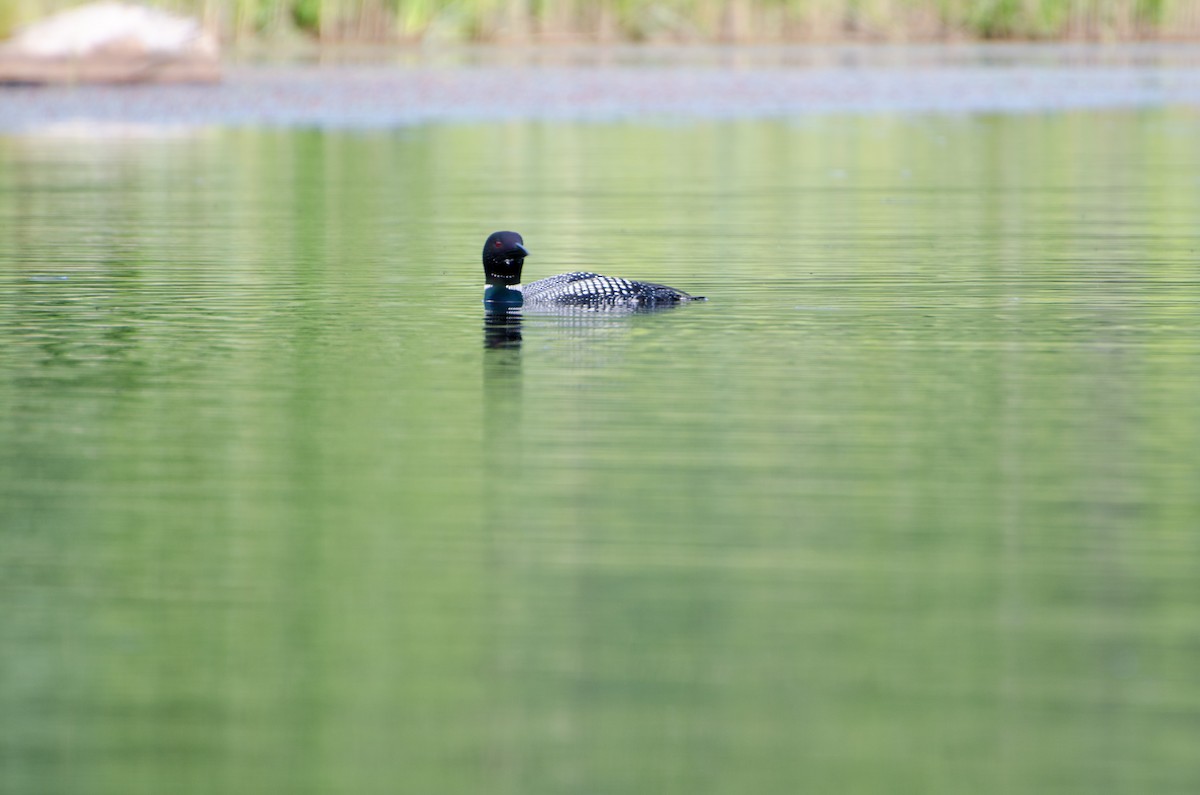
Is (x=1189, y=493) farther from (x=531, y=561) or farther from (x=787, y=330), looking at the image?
(x=787, y=330)

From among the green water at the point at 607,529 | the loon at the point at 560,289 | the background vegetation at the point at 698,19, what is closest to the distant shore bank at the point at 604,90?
the background vegetation at the point at 698,19

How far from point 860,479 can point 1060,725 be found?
2602 millimetres

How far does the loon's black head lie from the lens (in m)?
12.5

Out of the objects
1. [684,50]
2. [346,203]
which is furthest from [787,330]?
[684,50]

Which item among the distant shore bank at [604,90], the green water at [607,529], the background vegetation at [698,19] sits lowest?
the green water at [607,529]

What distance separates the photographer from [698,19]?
5288cm

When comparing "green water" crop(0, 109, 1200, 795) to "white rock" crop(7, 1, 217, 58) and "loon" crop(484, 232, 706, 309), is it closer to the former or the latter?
"loon" crop(484, 232, 706, 309)

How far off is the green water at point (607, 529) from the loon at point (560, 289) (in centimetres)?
25

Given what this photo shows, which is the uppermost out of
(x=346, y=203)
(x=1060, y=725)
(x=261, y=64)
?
(x=261, y=64)

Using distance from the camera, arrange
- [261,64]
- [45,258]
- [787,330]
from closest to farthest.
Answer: [787,330], [45,258], [261,64]

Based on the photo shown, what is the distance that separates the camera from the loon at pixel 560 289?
12398mm

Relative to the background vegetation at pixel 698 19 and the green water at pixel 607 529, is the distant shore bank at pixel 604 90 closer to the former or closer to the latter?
the background vegetation at pixel 698 19

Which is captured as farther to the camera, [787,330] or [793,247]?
[793,247]

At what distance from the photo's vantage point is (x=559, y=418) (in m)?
8.93
